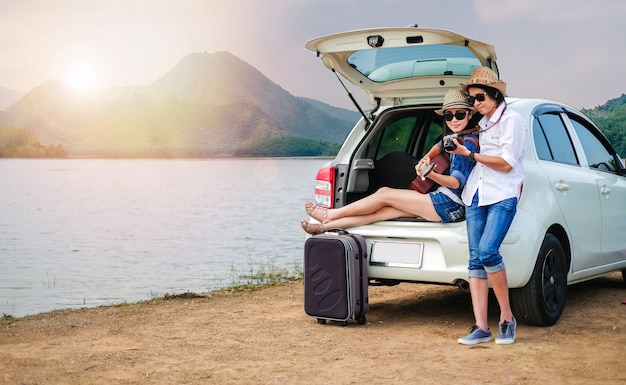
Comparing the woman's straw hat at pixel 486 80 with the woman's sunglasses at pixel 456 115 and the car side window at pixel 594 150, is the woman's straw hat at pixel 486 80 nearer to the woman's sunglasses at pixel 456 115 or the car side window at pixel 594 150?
the woman's sunglasses at pixel 456 115

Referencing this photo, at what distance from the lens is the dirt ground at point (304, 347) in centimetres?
570

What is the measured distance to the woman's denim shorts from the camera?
22.1ft

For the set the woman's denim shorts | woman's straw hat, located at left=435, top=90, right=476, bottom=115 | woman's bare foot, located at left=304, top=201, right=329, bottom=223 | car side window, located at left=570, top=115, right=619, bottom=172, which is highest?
A: woman's straw hat, located at left=435, top=90, right=476, bottom=115

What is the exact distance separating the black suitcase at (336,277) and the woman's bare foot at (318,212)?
240 millimetres

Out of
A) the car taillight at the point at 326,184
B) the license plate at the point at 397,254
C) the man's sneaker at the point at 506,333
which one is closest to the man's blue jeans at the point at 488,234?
the man's sneaker at the point at 506,333

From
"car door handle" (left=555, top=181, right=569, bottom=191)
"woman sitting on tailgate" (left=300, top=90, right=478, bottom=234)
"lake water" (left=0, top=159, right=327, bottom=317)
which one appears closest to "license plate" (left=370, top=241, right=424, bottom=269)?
"woman sitting on tailgate" (left=300, top=90, right=478, bottom=234)

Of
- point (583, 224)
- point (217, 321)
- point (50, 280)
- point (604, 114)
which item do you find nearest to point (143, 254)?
point (50, 280)

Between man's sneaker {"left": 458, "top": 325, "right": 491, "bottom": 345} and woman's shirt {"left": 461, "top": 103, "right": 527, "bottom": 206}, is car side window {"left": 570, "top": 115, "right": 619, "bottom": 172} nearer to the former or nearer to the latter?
woman's shirt {"left": 461, "top": 103, "right": 527, "bottom": 206}

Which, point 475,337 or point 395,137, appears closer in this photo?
point 475,337

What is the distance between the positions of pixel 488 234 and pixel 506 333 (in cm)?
75

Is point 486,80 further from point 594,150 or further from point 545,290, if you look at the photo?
point 594,150

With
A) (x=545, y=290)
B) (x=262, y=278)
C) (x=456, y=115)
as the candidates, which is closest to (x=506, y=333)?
(x=545, y=290)

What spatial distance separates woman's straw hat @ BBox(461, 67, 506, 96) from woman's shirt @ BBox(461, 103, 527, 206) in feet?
0.44

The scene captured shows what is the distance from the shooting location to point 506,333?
6.45 meters
